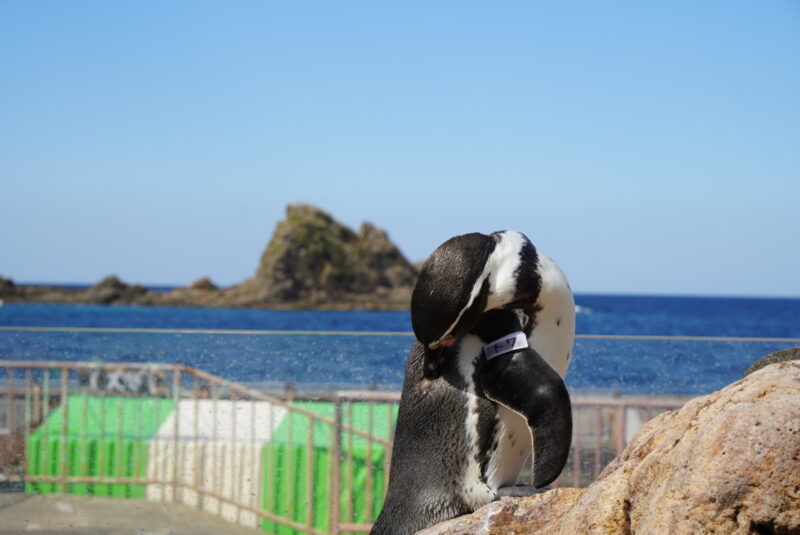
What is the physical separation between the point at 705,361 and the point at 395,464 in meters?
2.26

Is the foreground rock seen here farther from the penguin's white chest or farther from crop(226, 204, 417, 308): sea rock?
crop(226, 204, 417, 308): sea rock

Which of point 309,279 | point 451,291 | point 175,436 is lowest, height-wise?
point 175,436

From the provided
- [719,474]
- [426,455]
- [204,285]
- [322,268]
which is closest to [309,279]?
[322,268]

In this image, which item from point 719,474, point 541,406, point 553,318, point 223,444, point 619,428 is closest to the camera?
point 719,474

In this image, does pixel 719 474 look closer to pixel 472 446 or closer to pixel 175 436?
pixel 472 446

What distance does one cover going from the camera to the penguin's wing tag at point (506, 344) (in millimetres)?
2357

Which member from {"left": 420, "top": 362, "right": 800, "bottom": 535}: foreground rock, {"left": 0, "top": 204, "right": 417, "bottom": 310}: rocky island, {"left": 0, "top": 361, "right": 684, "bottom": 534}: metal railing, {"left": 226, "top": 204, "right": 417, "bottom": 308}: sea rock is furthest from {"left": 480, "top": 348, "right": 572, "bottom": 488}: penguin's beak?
{"left": 226, "top": 204, "right": 417, "bottom": 308}: sea rock

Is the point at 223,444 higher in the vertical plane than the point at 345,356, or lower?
lower

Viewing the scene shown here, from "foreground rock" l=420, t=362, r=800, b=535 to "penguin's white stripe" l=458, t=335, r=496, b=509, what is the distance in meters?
0.48

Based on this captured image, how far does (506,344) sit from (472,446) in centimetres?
29

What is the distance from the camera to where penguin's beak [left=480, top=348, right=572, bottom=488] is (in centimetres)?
225

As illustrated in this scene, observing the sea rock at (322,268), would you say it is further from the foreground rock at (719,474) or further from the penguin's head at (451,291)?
the foreground rock at (719,474)

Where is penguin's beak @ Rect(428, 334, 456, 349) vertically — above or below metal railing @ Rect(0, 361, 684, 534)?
above

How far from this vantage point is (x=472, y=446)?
243cm
